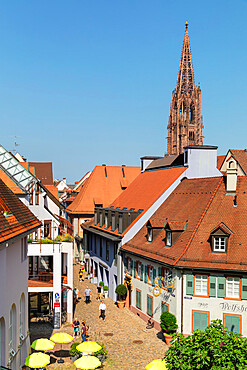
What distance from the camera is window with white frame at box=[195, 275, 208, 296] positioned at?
26906 mm

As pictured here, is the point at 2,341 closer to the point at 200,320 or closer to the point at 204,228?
the point at 200,320

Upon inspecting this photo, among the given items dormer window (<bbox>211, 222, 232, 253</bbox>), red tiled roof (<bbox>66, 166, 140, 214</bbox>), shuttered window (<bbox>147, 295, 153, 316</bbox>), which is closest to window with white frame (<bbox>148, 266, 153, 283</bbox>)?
shuttered window (<bbox>147, 295, 153, 316</bbox>)

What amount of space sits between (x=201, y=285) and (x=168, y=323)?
10.1 ft

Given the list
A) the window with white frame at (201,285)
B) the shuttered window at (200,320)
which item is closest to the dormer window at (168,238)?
the window with white frame at (201,285)

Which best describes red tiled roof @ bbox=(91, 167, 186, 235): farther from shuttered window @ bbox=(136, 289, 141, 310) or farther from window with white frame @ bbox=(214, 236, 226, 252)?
window with white frame @ bbox=(214, 236, 226, 252)

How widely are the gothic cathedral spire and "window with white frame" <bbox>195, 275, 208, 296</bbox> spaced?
307ft

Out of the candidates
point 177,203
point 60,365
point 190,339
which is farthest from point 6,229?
point 177,203

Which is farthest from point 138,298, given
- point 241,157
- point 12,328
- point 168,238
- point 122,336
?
point 241,157

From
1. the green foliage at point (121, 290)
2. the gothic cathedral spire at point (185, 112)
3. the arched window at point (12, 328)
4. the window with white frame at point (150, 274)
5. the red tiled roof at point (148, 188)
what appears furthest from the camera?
the gothic cathedral spire at point (185, 112)

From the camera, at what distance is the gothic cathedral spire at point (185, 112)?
398 feet

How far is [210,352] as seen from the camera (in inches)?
561

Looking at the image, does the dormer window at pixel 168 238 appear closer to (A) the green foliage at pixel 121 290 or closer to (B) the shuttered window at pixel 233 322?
(B) the shuttered window at pixel 233 322

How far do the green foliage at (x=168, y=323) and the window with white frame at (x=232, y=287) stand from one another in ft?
12.3

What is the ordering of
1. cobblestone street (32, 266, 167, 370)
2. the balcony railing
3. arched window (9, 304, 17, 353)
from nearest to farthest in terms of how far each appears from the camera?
arched window (9, 304, 17, 353), cobblestone street (32, 266, 167, 370), the balcony railing
